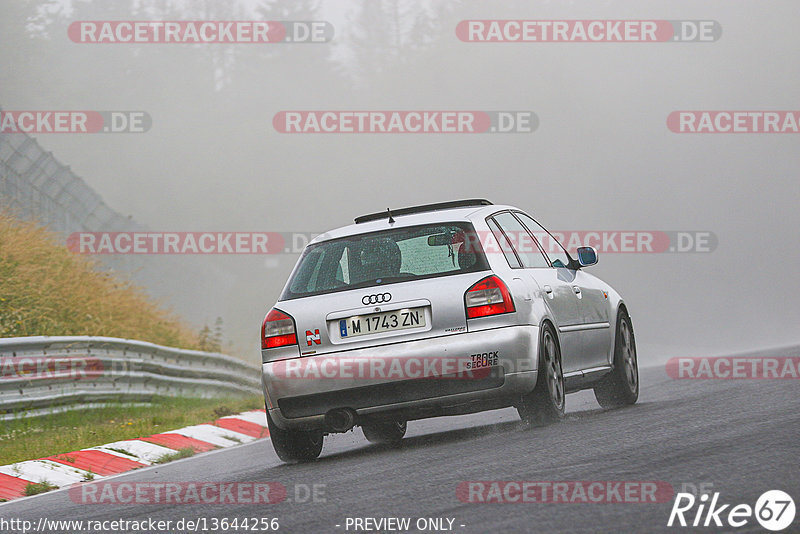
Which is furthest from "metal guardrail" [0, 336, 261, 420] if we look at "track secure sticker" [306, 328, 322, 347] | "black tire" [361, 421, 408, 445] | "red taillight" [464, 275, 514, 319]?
"red taillight" [464, 275, 514, 319]

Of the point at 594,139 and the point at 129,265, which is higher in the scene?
the point at 594,139

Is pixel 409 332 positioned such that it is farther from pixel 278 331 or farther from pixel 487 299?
pixel 278 331

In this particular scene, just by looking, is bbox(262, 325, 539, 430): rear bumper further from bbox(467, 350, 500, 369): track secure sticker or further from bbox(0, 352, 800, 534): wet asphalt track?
bbox(0, 352, 800, 534): wet asphalt track

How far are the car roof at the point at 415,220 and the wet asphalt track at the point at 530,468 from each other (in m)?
1.45

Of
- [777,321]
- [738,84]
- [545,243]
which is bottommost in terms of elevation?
[777,321]

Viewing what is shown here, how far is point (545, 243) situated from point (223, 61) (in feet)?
125

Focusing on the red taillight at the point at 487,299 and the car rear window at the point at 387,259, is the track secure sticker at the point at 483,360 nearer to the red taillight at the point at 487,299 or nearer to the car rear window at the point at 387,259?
the red taillight at the point at 487,299

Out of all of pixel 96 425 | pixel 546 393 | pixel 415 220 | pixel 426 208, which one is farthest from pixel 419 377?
pixel 96 425

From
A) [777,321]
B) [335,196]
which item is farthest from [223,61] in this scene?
[777,321]

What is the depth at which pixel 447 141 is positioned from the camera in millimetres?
47344

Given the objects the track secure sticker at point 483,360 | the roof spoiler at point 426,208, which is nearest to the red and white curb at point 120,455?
the roof spoiler at point 426,208

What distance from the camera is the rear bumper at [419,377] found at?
7031 millimetres

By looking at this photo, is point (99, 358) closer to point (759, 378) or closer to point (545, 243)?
point (545, 243)

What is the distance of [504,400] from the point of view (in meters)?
7.20
